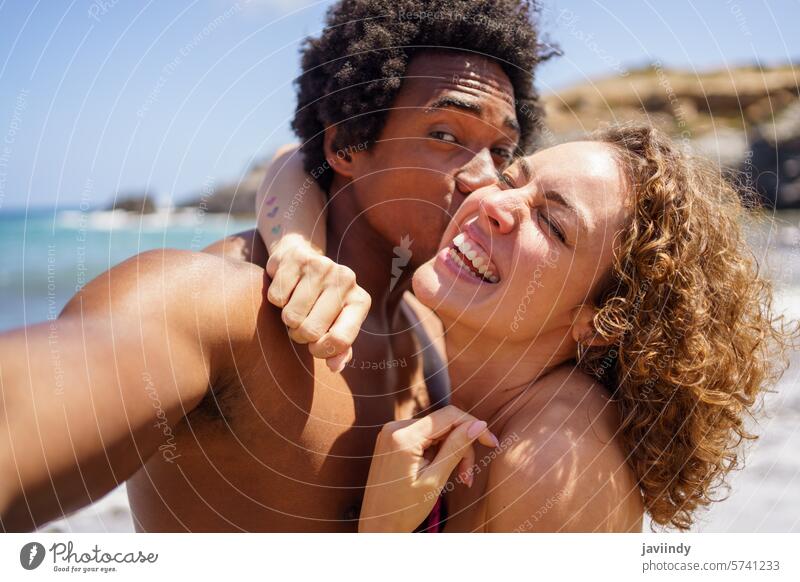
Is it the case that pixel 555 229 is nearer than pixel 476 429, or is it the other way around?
pixel 476 429

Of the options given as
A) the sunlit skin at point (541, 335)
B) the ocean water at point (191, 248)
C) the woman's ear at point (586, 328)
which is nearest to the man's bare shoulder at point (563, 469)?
the sunlit skin at point (541, 335)

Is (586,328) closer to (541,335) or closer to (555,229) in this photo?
(541,335)

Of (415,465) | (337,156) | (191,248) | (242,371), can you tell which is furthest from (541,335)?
(191,248)

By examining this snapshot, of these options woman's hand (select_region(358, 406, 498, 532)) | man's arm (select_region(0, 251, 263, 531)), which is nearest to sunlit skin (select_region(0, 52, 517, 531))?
man's arm (select_region(0, 251, 263, 531))

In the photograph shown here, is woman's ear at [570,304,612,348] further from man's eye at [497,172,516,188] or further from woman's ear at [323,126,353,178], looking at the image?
woman's ear at [323,126,353,178]

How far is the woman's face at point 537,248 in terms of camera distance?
5.25 feet

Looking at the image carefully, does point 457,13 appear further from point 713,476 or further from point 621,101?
point 621,101

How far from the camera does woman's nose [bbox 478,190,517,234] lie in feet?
5.33

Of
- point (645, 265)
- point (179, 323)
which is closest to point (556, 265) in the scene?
point (645, 265)

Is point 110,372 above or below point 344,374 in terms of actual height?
above

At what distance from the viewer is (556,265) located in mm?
1616

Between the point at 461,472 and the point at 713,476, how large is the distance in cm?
67

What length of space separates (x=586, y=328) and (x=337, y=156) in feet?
3.09

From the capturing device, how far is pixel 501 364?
5.73 feet
